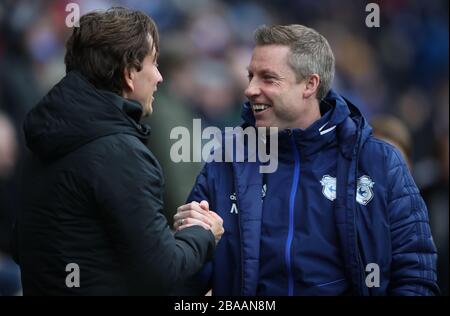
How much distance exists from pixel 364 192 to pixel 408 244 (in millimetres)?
244

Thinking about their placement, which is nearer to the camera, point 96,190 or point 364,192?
point 96,190

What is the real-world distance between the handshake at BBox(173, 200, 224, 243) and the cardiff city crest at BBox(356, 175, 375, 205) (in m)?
0.51

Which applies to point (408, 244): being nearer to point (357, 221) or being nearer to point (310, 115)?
point (357, 221)

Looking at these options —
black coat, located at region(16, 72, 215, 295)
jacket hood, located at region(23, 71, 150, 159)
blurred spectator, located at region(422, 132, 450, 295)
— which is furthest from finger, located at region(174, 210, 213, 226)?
blurred spectator, located at region(422, 132, 450, 295)

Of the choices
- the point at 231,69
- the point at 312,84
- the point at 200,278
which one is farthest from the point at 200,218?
the point at 231,69

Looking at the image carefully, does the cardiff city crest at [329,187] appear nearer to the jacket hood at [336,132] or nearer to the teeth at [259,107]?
the jacket hood at [336,132]

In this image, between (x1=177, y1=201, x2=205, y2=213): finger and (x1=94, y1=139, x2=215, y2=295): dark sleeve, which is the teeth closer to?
(x1=177, y1=201, x2=205, y2=213): finger

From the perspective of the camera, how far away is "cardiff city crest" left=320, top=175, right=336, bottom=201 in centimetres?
286

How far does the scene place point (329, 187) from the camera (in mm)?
2877

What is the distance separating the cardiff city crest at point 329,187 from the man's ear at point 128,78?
0.82 metres

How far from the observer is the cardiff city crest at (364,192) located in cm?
282
